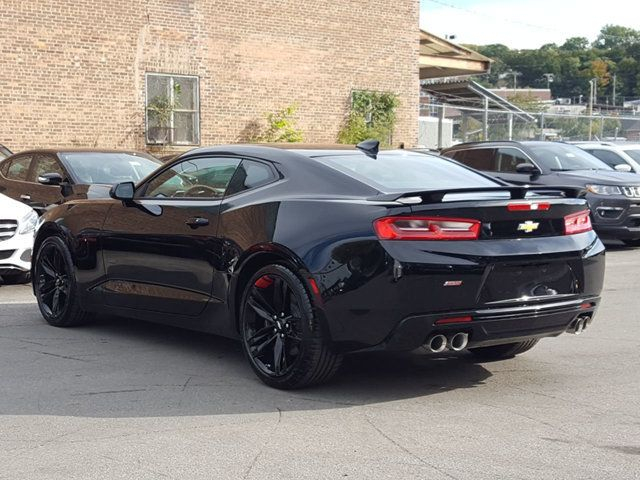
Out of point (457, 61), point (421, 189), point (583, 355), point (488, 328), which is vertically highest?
point (457, 61)

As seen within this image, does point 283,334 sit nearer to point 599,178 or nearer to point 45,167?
point 45,167

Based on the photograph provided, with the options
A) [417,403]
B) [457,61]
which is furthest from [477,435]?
[457,61]

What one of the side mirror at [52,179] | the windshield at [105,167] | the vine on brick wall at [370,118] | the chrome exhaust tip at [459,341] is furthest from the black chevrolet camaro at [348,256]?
the vine on brick wall at [370,118]

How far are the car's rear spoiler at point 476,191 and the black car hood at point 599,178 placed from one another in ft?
29.2

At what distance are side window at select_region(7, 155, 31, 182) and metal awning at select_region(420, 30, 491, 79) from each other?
50.4 feet

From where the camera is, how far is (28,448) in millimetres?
4867

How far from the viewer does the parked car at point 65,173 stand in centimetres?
1223

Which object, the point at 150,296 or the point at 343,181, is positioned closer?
the point at 343,181

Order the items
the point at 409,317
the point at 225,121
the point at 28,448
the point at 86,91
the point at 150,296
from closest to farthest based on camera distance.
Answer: the point at 28,448, the point at 409,317, the point at 150,296, the point at 86,91, the point at 225,121

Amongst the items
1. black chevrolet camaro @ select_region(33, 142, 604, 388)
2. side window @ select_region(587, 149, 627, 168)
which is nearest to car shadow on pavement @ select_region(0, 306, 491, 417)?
black chevrolet camaro @ select_region(33, 142, 604, 388)

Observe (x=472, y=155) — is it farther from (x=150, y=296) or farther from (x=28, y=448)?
(x=28, y=448)

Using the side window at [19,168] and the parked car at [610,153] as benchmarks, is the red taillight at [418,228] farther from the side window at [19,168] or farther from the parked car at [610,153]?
the parked car at [610,153]

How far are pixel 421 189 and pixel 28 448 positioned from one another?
2796mm

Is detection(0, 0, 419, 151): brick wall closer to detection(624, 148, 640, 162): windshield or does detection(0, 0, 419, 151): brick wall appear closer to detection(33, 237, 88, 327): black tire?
detection(624, 148, 640, 162): windshield
